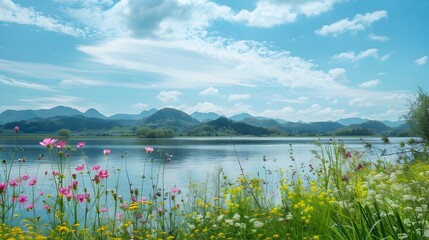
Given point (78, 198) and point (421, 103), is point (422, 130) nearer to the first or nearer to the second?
point (421, 103)

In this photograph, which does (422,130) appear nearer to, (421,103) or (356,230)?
(421,103)

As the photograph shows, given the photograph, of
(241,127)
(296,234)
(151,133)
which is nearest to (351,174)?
(296,234)

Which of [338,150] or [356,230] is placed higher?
[338,150]

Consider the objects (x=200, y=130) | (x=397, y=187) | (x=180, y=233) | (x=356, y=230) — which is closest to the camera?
(x=356, y=230)

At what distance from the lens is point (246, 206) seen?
23.9 ft

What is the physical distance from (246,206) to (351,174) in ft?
8.67

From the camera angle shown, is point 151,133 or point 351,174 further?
point 151,133

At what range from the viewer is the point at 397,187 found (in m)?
4.71

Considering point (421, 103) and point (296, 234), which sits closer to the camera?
point (296, 234)

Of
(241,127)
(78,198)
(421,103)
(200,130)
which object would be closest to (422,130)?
(421,103)

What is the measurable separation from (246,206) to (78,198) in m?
3.00

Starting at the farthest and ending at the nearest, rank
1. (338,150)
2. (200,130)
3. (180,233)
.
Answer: (200,130) → (180,233) → (338,150)

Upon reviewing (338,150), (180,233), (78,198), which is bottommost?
(180,233)

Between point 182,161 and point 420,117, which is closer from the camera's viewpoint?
point 420,117
